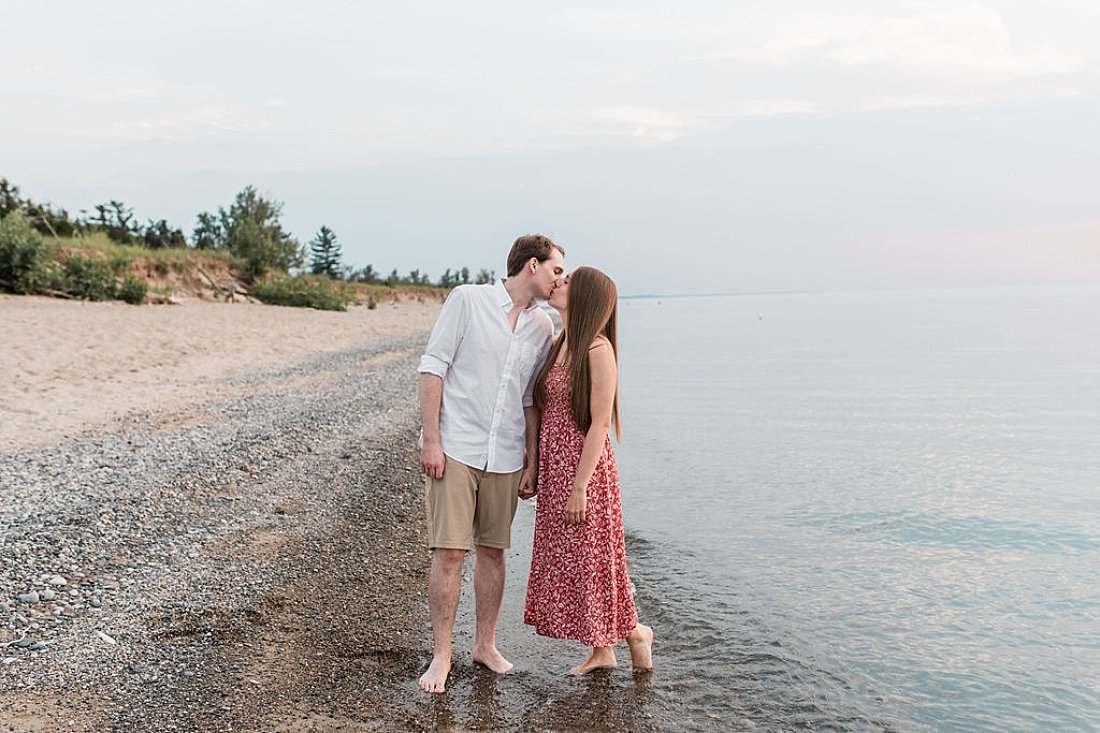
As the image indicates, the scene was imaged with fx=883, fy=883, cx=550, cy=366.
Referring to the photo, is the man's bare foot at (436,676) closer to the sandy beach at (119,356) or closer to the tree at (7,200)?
the sandy beach at (119,356)

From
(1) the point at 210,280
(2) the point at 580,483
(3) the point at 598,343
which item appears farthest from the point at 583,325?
(1) the point at 210,280

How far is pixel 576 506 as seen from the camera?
185 inches

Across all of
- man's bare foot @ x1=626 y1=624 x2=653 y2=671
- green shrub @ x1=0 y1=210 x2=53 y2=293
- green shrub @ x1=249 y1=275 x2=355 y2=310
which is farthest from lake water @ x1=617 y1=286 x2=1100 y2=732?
green shrub @ x1=249 y1=275 x2=355 y2=310

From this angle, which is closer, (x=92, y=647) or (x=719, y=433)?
(x=92, y=647)

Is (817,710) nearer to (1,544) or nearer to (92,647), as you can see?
(92,647)

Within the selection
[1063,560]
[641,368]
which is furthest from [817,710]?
[641,368]

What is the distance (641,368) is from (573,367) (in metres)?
24.5

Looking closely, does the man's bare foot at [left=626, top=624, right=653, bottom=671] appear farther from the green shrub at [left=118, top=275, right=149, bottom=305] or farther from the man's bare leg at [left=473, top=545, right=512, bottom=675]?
the green shrub at [left=118, top=275, right=149, bottom=305]

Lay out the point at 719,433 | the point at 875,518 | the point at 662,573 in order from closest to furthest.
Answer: the point at 662,573 < the point at 875,518 < the point at 719,433

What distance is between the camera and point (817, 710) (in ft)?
16.5

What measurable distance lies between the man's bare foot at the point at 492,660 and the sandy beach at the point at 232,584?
0.05 metres

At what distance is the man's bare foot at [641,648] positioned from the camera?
5176 mm

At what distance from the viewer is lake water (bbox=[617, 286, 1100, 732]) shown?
17.7ft

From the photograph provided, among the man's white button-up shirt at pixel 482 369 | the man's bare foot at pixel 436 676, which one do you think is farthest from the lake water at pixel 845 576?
the man's white button-up shirt at pixel 482 369
